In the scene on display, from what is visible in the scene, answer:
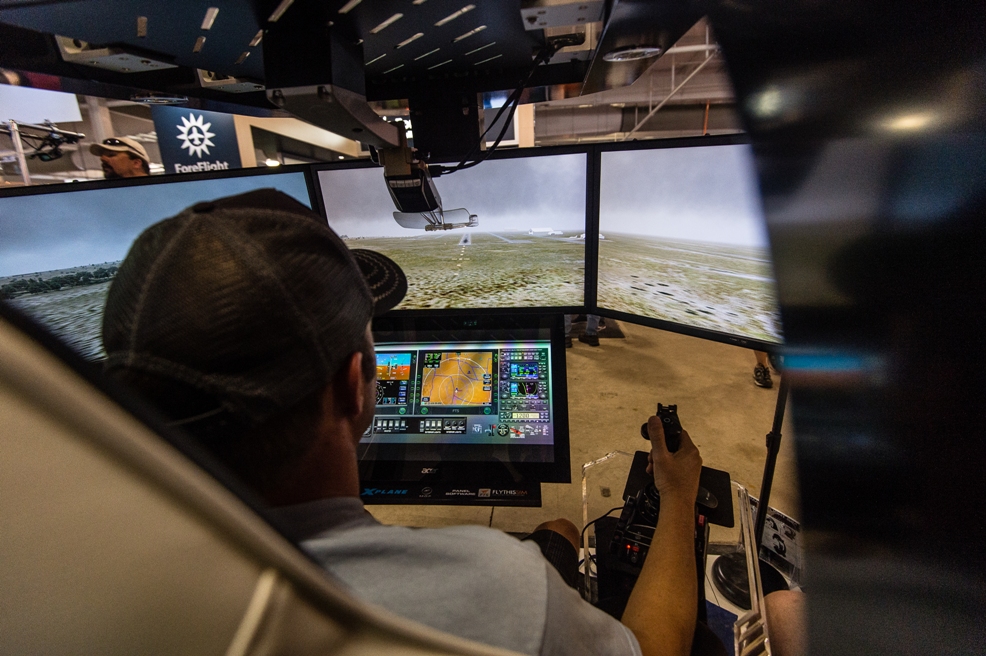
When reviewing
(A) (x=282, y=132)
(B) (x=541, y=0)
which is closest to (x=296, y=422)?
(B) (x=541, y=0)

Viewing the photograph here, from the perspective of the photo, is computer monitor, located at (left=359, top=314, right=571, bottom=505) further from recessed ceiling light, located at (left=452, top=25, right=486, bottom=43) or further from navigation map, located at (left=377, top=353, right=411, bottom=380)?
recessed ceiling light, located at (left=452, top=25, right=486, bottom=43)

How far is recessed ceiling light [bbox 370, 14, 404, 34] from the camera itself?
478 millimetres

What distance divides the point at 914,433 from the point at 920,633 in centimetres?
8

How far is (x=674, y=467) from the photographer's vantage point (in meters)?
0.90

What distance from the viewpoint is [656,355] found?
2.93 m

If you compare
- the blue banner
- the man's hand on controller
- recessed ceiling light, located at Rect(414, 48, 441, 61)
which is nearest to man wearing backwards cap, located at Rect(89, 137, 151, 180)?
the blue banner

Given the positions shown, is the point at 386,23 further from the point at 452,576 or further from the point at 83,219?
the point at 83,219

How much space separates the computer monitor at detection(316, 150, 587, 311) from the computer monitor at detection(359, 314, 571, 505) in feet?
0.28

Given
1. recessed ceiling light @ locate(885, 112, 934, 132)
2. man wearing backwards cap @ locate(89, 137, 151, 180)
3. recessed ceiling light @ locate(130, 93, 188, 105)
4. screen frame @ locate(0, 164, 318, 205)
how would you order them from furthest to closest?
man wearing backwards cap @ locate(89, 137, 151, 180) → screen frame @ locate(0, 164, 318, 205) → recessed ceiling light @ locate(130, 93, 188, 105) → recessed ceiling light @ locate(885, 112, 934, 132)

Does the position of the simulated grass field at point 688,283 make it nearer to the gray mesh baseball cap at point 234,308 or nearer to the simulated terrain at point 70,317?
the gray mesh baseball cap at point 234,308

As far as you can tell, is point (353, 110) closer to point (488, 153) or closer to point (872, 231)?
point (488, 153)

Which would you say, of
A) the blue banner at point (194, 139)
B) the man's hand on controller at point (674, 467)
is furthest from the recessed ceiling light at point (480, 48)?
the blue banner at point (194, 139)

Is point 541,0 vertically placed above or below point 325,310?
above

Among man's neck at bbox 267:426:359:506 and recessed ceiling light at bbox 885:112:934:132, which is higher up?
recessed ceiling light at bbox 885:112:934:132
